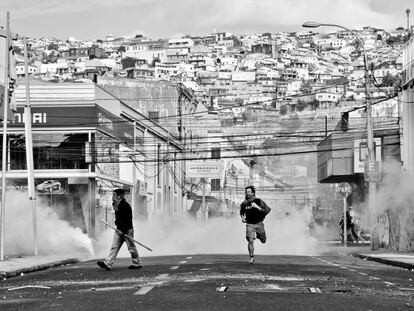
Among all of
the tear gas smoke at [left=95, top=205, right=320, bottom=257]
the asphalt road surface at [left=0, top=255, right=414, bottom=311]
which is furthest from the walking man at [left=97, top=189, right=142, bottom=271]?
the tear gas smoke at [left=95, top=205, right=320, bottom=257]

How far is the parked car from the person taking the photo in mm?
57688

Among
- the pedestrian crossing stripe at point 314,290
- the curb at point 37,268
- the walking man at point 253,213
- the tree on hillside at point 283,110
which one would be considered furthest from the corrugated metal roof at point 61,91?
the tree on hillside at point 283,110

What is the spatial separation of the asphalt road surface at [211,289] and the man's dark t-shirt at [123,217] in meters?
1.23

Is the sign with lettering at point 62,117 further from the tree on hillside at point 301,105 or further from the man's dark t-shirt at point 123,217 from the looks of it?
the tree on hillside at point 301,105

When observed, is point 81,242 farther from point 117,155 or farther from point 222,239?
→ point 117,155

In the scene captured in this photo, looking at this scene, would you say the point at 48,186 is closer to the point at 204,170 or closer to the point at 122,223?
the point at 204,170

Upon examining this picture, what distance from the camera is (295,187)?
134m

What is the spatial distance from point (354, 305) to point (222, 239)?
1498 inches

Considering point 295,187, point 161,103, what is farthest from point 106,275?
point 295,187

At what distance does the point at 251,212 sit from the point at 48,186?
1307 inches

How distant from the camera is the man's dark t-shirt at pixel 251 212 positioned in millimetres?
26172

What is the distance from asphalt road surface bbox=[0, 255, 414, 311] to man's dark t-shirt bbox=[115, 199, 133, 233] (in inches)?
48.3

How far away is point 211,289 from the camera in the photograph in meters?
15.9

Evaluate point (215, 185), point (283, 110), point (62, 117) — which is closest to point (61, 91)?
point (62, 117)
